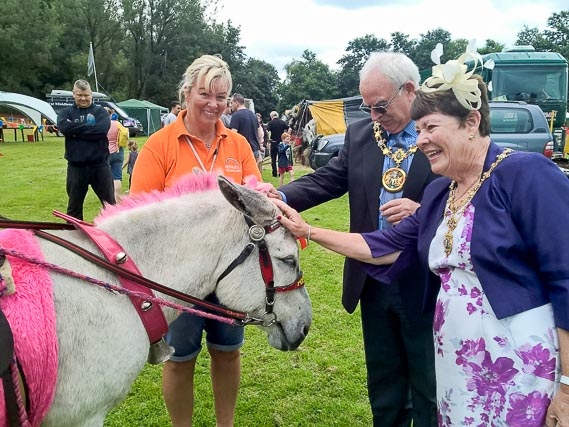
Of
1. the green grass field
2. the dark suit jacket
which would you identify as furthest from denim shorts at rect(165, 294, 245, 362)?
the green grass field

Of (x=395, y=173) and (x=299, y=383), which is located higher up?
(x=395, y=173)

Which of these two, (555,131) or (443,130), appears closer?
(443,130)

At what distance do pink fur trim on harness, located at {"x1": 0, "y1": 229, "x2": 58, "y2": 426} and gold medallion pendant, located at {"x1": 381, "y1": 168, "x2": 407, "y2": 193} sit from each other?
180cm

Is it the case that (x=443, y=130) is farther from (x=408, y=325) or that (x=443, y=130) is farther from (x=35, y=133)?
(x=35, y=133)

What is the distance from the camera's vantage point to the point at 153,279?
2123 millimetres

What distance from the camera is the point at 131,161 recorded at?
11.7 m

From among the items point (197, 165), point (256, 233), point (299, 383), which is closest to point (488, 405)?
point (256, 233)

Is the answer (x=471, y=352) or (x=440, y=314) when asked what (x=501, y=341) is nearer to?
(x=471, y=352)

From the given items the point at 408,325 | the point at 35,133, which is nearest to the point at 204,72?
the point at 408,325

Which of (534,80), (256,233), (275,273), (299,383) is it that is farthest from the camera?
(534,80)

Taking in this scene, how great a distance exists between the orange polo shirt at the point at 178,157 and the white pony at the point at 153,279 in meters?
0.44

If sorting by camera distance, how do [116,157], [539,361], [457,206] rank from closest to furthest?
1. [539,361]
2. [457,206]
3. [116,157]

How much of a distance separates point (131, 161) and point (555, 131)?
14.4 metres

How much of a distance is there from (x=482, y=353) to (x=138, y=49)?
61.2 m
